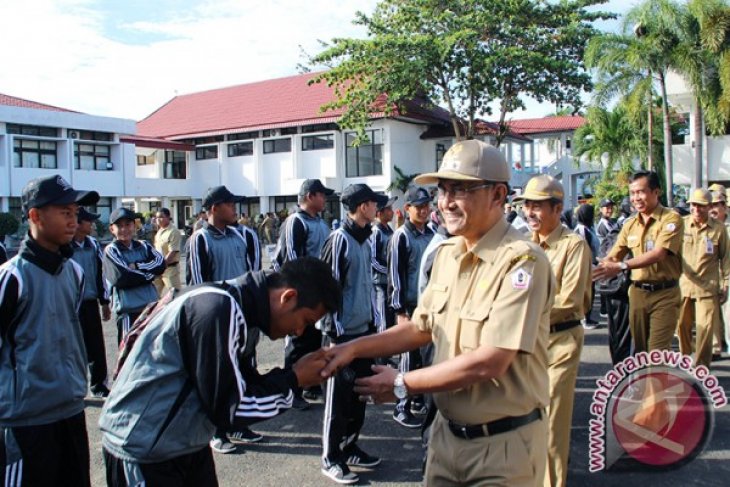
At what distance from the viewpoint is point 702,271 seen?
22.8ft

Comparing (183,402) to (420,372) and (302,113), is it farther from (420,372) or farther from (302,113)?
(302,113)

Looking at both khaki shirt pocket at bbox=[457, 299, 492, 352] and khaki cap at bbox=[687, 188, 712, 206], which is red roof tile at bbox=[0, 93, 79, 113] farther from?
khaki shirt pocket at bbox=[457, 299, 492, 352]

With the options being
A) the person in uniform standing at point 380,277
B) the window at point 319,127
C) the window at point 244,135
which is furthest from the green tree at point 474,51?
the person in uniform standing at point 380,277

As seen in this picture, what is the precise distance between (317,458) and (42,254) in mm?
2692

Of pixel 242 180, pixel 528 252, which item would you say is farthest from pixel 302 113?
pixel 528 252

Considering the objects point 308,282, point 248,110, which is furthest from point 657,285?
point 248,110

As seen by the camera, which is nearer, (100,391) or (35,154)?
(100,391)

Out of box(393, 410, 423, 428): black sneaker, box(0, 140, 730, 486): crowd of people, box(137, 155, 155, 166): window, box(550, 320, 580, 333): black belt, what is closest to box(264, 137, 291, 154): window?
box(137, 155, 155, 166): window

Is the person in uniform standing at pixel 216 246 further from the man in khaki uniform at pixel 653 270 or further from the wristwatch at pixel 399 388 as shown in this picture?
the wristwatch at pixel 399 388

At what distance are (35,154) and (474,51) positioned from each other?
64.8 feet

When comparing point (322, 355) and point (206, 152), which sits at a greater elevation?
point (206, 152)

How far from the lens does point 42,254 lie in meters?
3.22

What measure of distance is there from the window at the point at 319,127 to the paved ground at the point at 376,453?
2539 cm

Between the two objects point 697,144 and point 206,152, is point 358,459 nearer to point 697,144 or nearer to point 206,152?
point 697,144
